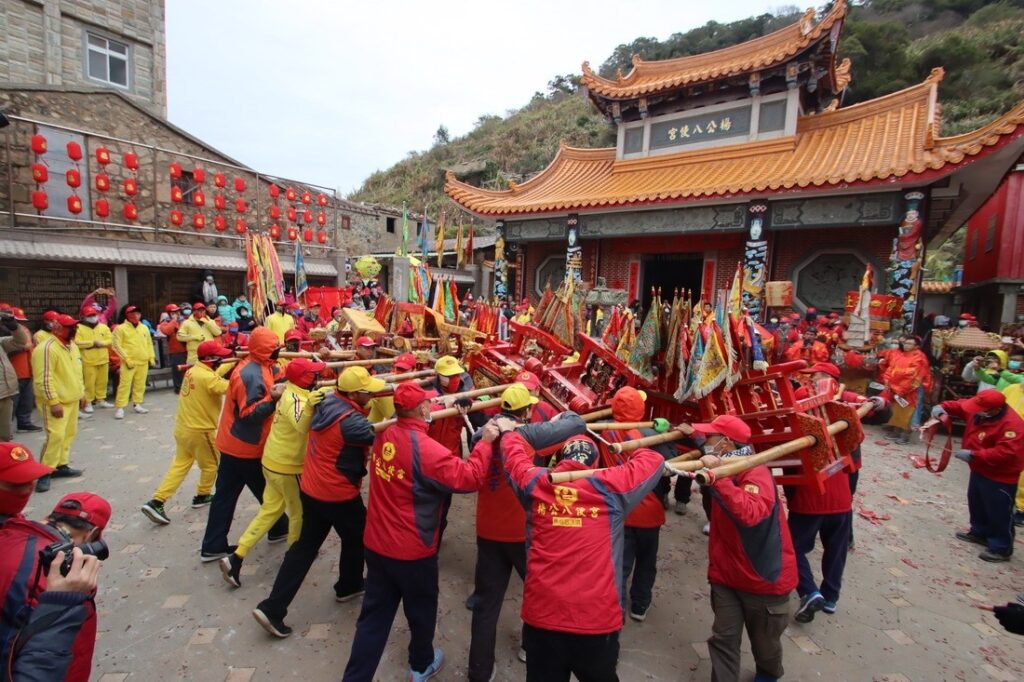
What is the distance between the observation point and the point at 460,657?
3.35m

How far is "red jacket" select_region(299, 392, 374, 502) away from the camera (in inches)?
135

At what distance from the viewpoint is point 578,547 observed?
8.13ft

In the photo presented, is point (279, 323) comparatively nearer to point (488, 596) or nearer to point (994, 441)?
point (488, 596)

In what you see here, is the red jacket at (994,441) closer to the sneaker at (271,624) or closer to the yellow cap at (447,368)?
the yellow cap at (447,368)

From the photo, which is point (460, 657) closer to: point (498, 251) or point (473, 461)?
point (473, 461)

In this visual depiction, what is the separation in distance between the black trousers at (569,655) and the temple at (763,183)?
32.8 feet

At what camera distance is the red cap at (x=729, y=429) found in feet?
9.23

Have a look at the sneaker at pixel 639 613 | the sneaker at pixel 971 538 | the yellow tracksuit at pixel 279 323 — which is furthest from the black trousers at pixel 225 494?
the sneaker at pixel 971 538

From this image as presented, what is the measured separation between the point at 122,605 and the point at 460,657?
8.59 ft

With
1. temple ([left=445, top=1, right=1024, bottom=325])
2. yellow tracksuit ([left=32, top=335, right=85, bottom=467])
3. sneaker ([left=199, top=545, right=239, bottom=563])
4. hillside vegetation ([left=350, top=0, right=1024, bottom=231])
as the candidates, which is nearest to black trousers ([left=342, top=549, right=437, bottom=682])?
sneaker ([left=199, top=545, right=239, bottom=563])

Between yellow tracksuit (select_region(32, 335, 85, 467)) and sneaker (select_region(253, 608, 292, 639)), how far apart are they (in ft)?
13.5

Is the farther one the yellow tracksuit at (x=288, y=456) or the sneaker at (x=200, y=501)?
the sneaker at (x=200, y=501)

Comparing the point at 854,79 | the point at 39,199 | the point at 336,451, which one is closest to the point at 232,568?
the point at 336,451

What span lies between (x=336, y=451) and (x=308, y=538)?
66 centimetres
